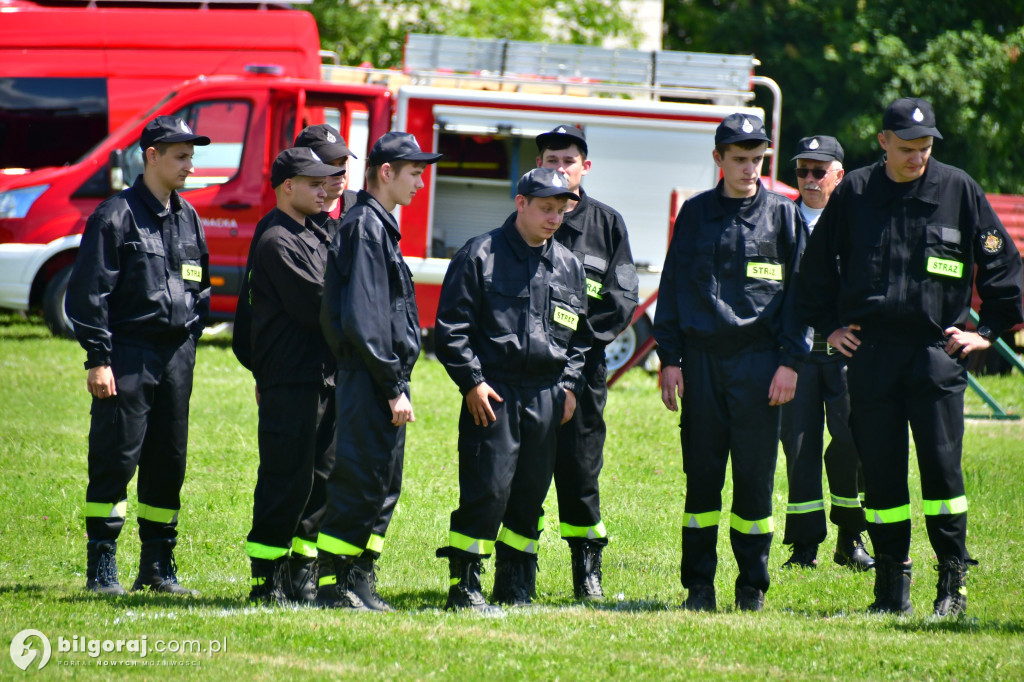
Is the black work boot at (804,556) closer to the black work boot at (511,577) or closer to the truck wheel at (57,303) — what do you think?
the black work boot at (511,577)

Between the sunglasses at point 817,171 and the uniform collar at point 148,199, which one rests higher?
the sunglasses at point 817,171

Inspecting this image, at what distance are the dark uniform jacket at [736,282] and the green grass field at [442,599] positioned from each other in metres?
1.31

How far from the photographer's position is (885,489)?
570cm

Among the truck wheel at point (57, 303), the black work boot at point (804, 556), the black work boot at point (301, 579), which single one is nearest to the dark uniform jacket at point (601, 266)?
the black work boot at point (301, 579)

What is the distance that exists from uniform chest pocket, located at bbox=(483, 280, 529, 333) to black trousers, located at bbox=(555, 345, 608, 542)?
2.32 ft

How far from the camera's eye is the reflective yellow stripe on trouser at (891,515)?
5.70 metres

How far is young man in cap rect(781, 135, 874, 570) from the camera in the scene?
6.97m

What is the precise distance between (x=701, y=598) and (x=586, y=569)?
0.69 meters

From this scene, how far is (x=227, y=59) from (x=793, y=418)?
398 inches

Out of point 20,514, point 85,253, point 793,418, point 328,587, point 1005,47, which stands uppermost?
point 1005,47

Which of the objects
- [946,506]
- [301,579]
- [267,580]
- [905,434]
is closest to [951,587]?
[946,506]

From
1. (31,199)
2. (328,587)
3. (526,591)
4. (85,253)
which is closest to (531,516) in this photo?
(526,591)

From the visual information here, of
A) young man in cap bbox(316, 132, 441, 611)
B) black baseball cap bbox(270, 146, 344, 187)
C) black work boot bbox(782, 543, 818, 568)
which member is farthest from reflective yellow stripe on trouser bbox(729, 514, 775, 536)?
black baseball cap bbox(270, 146, 344, 187)

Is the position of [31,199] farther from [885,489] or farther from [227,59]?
[885,489]
